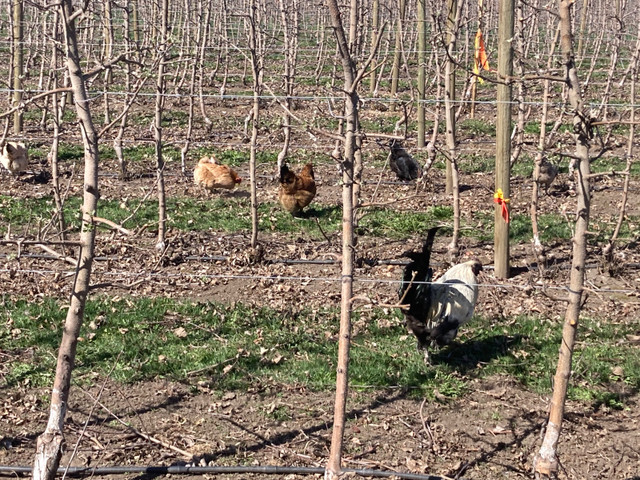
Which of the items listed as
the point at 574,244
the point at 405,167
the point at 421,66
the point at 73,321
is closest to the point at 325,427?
the point at 73,321

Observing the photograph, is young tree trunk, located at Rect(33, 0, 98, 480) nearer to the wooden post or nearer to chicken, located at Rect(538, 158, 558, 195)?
the wooden post

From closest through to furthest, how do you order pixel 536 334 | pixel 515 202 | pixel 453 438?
pixel 453 438
pixel 536 334
pixel 515 202

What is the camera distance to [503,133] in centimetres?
779

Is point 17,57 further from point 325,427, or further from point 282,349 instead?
point 325,427

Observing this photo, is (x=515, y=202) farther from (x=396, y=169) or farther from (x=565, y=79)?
(x=565, y=79)

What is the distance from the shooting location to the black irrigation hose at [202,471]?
5023mm

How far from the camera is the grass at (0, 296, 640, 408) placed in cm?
632

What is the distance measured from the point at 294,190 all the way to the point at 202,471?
562 centimetres

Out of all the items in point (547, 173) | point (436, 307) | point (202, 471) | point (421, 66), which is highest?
point (421, 66)

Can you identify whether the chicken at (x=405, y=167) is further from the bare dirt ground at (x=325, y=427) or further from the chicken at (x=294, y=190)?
the bare dirt ground at (x=325, y=427)

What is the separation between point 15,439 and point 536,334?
14.3 ft

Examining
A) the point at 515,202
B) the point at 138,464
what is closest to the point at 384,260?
the point at 515,202

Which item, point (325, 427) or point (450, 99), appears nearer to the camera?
point (325, 427)

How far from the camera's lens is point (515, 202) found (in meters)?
11.2
